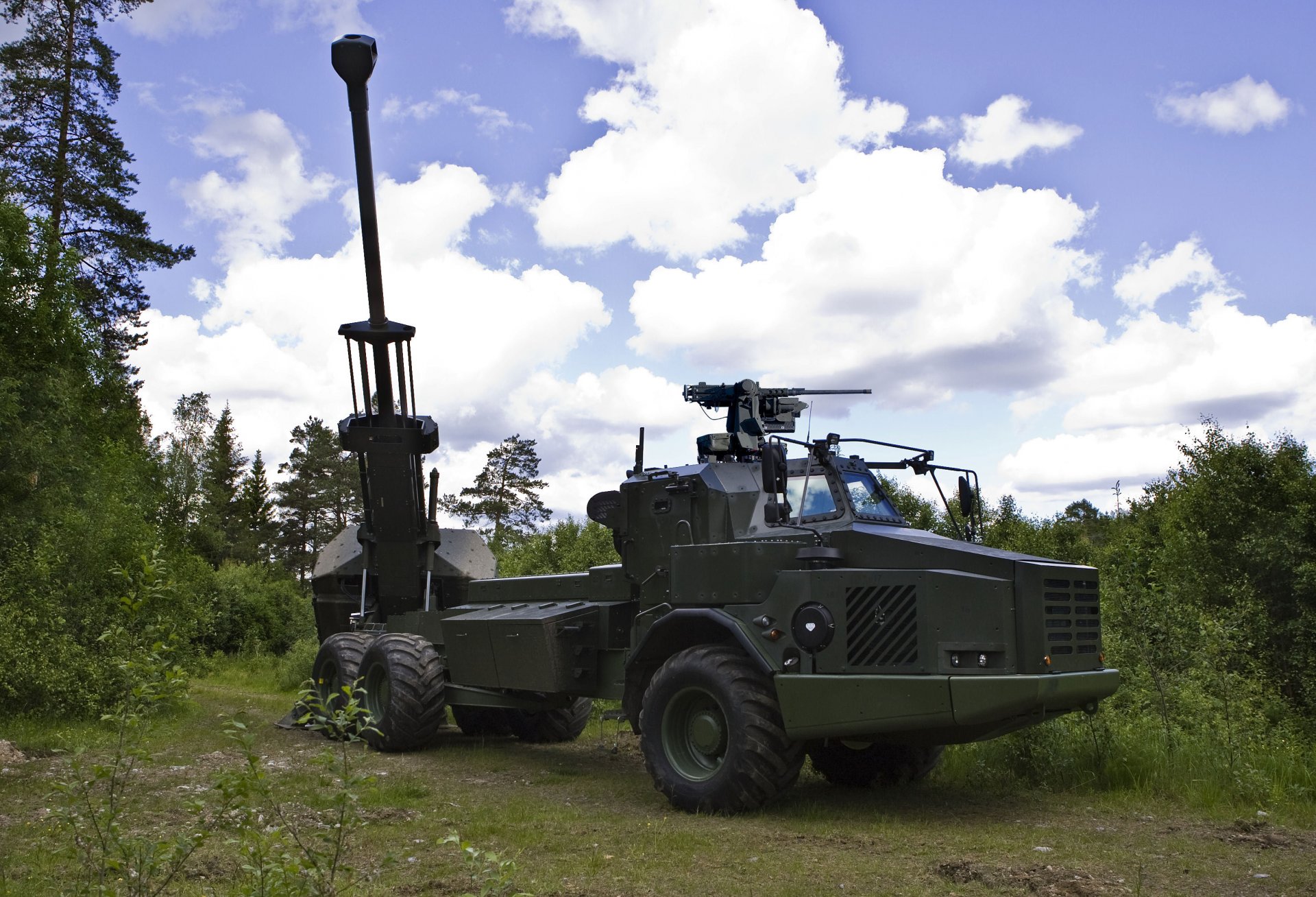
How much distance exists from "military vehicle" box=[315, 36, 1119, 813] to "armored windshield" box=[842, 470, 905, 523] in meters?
0.02

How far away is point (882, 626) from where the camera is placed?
7.48 m

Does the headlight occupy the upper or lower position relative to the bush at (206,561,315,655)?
upper

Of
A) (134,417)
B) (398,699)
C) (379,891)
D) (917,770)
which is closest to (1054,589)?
(917,770)

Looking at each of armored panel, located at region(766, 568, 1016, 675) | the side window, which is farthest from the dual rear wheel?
armored panel, located at region(766, 568, 1016, 675)

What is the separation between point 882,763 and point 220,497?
1815 inches

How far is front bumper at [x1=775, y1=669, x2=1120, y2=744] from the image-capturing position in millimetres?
7109

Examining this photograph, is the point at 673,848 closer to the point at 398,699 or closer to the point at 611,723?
the point at 398,699

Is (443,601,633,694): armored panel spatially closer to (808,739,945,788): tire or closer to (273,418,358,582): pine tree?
(808,739,945,788): tire

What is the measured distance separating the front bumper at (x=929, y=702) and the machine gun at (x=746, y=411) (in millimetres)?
2574

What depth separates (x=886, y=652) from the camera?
745cm

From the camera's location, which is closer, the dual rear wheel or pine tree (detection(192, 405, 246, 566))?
the dual rear wheel

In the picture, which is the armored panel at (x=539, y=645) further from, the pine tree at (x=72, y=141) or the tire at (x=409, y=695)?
the pine tree at (x=72, y=141)

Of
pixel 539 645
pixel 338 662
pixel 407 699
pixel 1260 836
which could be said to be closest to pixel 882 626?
pixel 1260 836

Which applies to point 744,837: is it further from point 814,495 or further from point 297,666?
point 297,666
